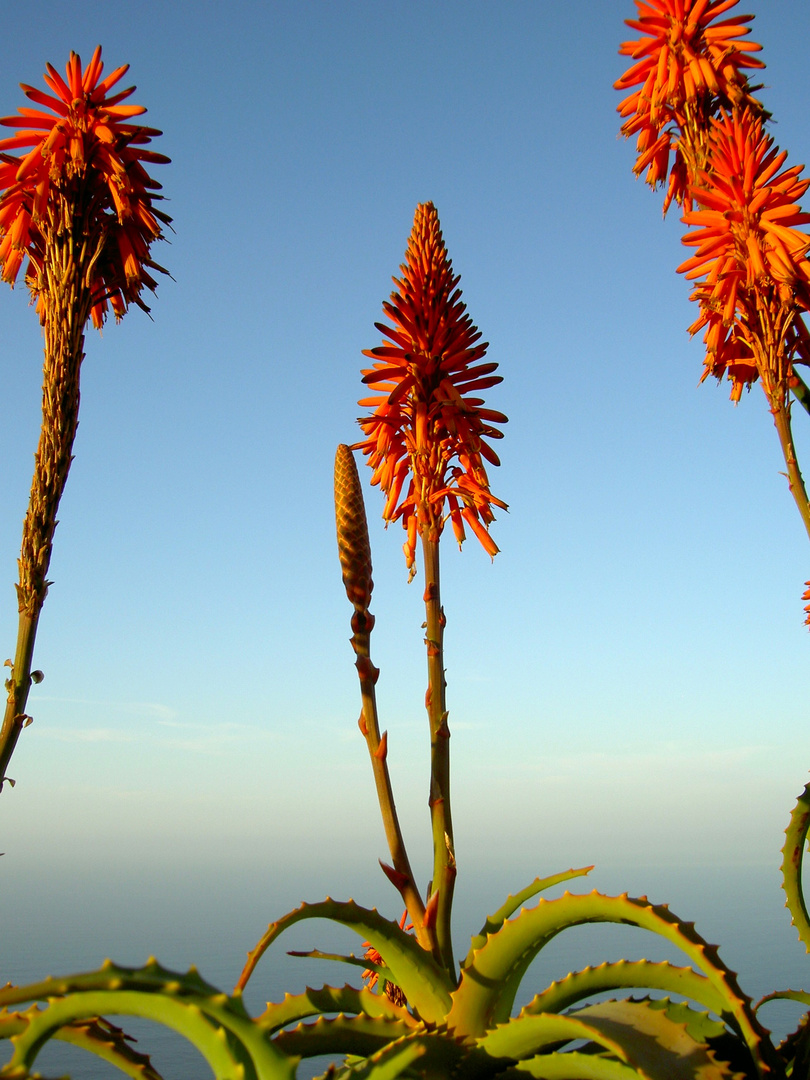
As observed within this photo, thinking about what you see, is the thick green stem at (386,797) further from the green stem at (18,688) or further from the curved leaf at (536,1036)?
the green stem at (18,688)

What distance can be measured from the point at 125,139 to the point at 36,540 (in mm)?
2285

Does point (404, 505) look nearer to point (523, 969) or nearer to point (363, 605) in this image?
point (363, 605)

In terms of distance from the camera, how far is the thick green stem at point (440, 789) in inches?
90.1

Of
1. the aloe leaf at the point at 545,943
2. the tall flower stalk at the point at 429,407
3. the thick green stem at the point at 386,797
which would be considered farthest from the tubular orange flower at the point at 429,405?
the aloe leaf at the point at 545,943

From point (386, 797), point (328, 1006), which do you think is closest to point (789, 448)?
point (386, 797)

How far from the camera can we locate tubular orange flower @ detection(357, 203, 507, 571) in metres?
3.17

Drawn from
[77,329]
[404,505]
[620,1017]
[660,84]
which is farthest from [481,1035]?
[660,84]

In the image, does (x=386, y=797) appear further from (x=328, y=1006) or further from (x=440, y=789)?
(x=328, y=1006)

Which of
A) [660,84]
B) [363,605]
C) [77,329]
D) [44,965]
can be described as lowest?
[44,965]

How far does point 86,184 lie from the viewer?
430cm

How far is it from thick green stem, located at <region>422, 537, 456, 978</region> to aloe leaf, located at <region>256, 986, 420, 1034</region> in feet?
0.98

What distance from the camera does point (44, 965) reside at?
98.8 meters

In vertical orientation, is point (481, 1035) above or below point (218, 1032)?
below

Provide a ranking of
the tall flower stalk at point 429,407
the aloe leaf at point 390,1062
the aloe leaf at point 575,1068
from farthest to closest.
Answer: the tall flower stalk at point 429,407, the aloe leaf at point 575,1068, the aloe leaf at point 390,1062
